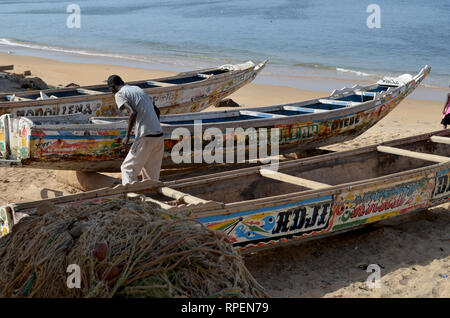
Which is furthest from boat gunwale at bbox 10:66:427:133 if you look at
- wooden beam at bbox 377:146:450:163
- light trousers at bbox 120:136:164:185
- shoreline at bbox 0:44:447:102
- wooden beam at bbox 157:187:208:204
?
shoreline at bbox 0:44:447:102

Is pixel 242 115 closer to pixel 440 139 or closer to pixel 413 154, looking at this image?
pixel 413 154

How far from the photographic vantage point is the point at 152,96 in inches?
416

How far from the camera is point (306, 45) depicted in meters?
29.3

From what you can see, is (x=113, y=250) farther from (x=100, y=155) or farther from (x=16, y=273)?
(x=100, y=155)

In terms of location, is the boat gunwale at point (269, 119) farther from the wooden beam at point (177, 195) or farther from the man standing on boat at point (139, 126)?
the wooden beam at point (177, 195)

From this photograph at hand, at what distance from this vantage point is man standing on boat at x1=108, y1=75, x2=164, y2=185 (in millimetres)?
6605

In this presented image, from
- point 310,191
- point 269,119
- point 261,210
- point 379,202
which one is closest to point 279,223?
point 261,210

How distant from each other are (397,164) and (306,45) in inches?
868

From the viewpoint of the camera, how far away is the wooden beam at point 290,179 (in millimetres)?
6091

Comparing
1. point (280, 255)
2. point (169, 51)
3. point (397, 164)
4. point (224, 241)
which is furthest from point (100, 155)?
point (169, 51)

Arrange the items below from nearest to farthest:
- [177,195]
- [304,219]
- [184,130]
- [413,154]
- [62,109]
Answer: [177,195]
[304,219]
[413,154]
[184,130]
[62,109]

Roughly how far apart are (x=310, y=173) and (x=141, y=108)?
2241mm

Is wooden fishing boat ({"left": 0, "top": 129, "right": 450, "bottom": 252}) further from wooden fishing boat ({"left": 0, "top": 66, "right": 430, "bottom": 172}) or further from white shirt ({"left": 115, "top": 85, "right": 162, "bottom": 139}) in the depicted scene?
wooden fishing boat ({"left": 0, "top": 66, "right": 430, "bottom": 172})

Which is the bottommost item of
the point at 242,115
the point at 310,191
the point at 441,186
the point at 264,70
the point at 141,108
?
the point at 441,186
